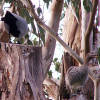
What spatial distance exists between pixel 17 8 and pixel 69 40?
26.7 inches

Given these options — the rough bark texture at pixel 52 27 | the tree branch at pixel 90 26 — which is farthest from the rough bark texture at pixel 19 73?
the rough bark texture at pixel 52 27

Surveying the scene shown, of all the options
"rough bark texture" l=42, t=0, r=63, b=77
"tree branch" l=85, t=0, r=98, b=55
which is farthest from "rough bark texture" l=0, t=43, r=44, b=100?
"rough bark texture" l=42, t=0, r=63, b=77

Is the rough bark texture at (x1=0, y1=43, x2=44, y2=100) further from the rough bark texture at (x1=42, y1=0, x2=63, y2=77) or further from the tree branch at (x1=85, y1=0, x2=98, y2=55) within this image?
the rough bark texture at (x1=42, y1=0, x2=63, y2=77)

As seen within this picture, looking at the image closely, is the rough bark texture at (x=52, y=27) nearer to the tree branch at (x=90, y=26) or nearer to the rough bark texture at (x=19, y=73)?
the tree branch at (x=90, y=26)

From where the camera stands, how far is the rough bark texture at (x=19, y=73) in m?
1.69

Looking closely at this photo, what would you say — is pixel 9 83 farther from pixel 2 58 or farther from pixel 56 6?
pixel 56 6

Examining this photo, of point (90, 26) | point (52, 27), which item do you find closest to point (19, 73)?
point (90, 26)

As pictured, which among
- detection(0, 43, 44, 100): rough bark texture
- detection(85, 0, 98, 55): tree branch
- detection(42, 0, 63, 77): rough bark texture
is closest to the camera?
detection(0, 43, 44, 100): rough bark texture

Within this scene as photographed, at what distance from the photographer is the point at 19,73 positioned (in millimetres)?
1732

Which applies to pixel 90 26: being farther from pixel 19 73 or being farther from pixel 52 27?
pixel 19 73

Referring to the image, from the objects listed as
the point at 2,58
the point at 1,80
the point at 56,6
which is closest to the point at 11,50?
the point at 2,58

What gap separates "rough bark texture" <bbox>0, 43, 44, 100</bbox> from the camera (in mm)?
1694

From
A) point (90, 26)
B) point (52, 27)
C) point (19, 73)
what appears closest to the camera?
point (19, 73)

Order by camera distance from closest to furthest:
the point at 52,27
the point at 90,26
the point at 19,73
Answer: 1. the point at 19,73
2. the point at 90,26
3. the point at 52,27
